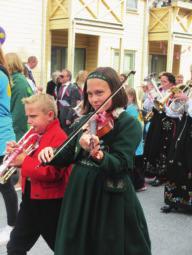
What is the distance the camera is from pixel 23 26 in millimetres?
13289

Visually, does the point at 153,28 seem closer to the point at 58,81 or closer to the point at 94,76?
the point at 58,81

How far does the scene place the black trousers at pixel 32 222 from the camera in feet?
9.32

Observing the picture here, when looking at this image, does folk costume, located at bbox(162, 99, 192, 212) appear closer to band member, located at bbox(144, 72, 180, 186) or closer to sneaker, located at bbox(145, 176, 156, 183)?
band member, located at bbox(144, 72, 180, 186)

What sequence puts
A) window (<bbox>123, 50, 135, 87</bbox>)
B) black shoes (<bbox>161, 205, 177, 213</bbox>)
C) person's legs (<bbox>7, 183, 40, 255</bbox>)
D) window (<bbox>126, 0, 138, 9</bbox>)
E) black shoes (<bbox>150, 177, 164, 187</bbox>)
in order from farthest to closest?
window (<bbox>123, 50, 135, 87</bbox>) < window (<bbox>126, 0, 138, 9</bbox>) < black shoes (<bbox>150, 177, 164, 187</bbox>) < black shoes (<bbox>161, 205, 177, 213</bbox>) < person's legs (<bbox>7, 183, 40, 255</bbox>)

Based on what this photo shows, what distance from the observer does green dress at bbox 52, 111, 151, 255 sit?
93.6 inches

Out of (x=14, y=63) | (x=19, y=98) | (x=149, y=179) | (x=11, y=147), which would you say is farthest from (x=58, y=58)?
(x=11, y=147)

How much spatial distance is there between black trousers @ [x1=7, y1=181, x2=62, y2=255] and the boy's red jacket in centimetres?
6

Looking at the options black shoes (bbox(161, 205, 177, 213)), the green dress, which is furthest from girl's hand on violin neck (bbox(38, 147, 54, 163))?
black shoes (bbox(161, 205, 177, 213))

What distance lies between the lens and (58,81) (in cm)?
944

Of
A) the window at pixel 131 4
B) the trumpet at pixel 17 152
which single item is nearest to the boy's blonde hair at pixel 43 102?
the trumpet at pixel 17 152

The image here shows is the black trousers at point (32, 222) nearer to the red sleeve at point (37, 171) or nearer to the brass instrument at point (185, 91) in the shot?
the red sleeve at point (37, 171)

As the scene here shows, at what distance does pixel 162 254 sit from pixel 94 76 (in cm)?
212

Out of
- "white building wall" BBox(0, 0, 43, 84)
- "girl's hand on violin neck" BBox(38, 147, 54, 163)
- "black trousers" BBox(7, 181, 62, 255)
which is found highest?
"white building wall" BBox(0, 0, 43, 84)

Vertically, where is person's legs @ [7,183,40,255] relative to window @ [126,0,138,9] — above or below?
below
